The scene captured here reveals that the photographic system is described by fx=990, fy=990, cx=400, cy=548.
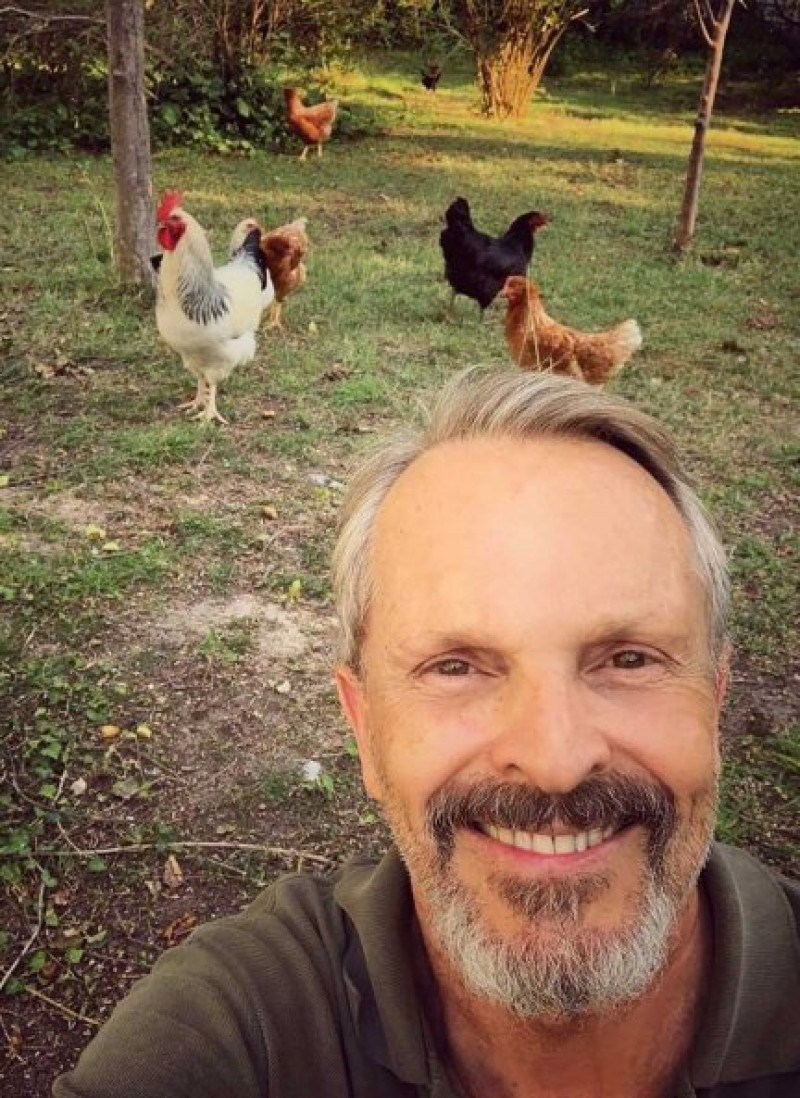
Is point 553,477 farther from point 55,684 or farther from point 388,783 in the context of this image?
point 55,684

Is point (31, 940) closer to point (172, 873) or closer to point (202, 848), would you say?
point (172, 873)

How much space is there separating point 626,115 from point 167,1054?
1605 centimetres

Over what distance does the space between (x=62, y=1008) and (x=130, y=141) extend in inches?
233

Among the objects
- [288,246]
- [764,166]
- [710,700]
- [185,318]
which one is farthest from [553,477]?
[764,166]

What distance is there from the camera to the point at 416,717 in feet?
4.76

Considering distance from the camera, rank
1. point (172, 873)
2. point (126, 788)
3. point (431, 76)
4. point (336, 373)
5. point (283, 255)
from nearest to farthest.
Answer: point (172, 873), point (126, 788), point (336, 373), point (283, 255), point (431, 76)

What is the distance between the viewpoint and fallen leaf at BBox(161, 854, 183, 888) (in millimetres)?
2918

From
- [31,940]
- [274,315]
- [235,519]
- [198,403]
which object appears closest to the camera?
[31,940]

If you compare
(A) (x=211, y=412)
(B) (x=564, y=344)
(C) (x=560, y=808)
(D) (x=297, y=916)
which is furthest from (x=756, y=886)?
(A) (x=211, y=412)

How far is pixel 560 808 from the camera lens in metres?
1.30

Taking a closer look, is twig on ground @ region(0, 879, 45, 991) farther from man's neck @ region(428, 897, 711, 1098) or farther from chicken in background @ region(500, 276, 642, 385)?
chicken in background @ region(500, 276, 642, 385)

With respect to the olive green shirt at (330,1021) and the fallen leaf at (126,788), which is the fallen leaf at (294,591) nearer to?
the fallen leaf at (126,788)

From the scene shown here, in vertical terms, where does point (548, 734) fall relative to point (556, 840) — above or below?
above

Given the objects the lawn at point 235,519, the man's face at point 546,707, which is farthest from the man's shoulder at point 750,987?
the lawn at point 235,519
